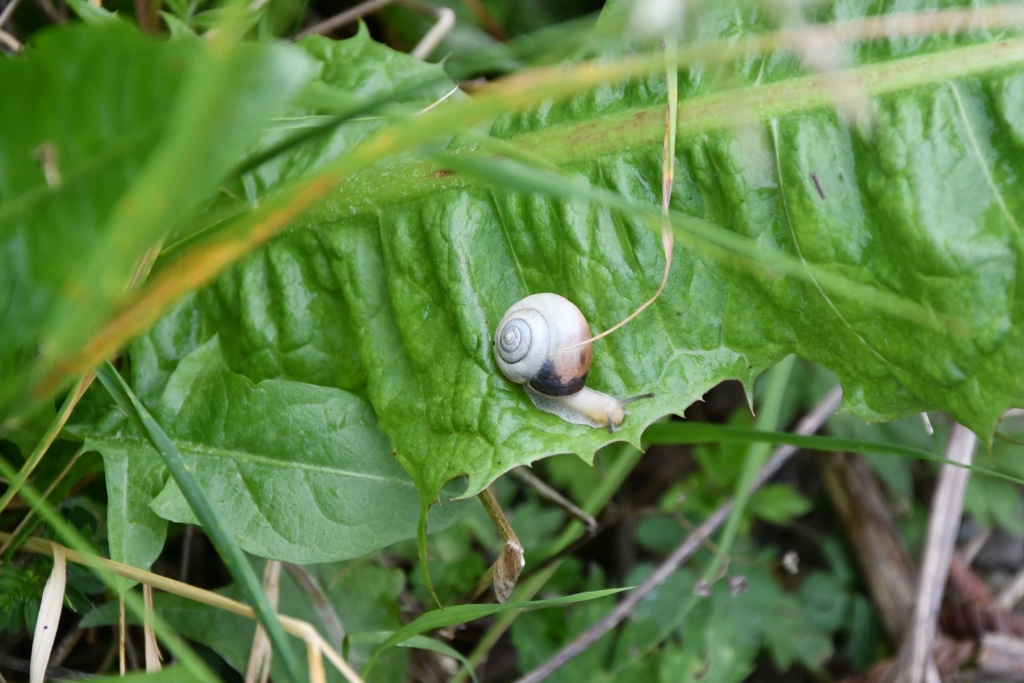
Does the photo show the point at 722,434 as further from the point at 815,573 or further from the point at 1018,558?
the point at 1018,558

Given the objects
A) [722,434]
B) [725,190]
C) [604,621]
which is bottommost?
[604,621]

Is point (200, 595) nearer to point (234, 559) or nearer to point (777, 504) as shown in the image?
point (234, 559)

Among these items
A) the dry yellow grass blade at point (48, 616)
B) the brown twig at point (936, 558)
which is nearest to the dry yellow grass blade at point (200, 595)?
the dry yellow grass blade at point (48, 616)

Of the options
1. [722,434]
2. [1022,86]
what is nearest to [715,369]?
[722,434]

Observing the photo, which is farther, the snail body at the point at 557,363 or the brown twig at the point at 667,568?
the brown twig at the point at 667,568

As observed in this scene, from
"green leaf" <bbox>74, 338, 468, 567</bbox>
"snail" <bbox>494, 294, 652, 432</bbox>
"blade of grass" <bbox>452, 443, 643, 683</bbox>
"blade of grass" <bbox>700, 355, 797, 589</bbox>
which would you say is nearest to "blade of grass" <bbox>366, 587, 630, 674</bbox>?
"green leaf" <bbox>74, 338, 468, 567</bbox>

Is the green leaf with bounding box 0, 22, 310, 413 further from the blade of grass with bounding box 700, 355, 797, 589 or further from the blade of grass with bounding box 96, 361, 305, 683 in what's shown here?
the blade of grass with bounding box 700, 355, 797, 589

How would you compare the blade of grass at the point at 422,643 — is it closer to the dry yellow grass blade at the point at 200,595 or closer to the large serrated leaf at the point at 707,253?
the dry yellow grass blade at the point at 200,595

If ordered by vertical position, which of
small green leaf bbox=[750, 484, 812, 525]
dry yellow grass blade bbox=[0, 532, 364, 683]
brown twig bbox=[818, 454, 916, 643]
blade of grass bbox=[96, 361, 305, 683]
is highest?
blade of grass bbox=[96, 361, 305, 683]
